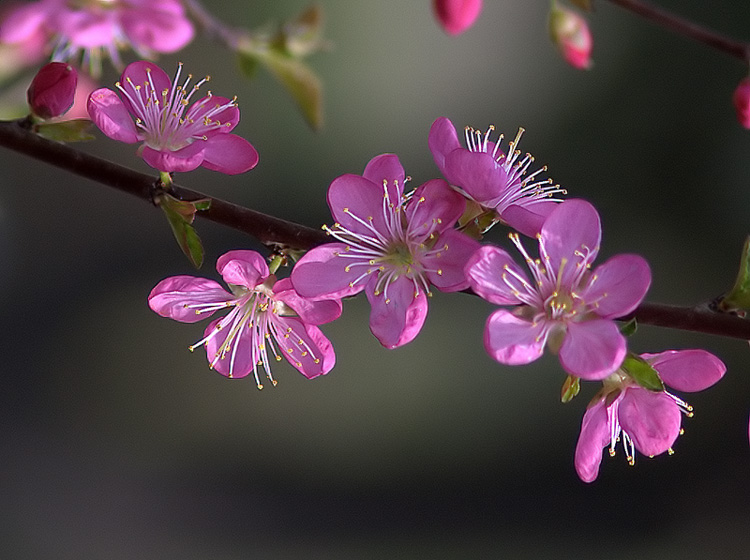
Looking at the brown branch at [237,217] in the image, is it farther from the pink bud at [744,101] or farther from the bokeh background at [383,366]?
the bokeh background at [383,366]

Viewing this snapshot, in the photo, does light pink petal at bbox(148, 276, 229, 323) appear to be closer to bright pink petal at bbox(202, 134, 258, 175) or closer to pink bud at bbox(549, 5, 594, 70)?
bright pink petal at bbox(202, 134, 258, 175)

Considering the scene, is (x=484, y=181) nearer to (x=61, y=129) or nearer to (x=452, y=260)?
(x=452, y=260)

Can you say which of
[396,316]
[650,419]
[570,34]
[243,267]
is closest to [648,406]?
[650,419]

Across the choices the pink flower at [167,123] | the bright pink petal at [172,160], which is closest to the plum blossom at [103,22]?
the pink flower at [167,123]

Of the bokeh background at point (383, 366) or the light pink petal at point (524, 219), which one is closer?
the light pink petal at point (524, 219)

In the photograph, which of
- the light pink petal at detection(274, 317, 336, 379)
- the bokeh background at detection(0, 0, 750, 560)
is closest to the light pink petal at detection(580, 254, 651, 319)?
the light pink petal at detection(274, 317, 336, 379)
